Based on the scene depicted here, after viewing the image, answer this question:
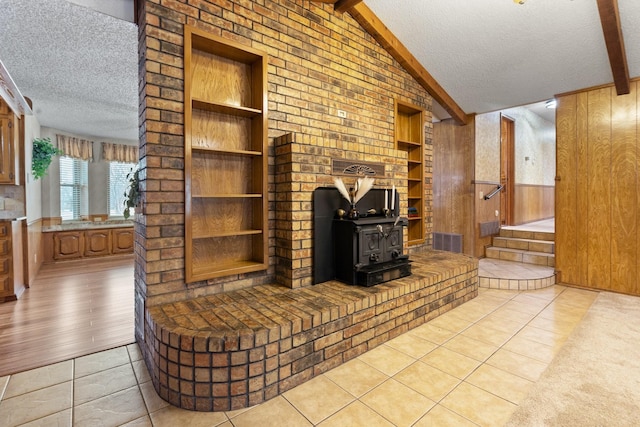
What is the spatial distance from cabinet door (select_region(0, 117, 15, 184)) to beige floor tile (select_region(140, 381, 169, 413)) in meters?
3.52

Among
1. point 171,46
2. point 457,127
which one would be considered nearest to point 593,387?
point 171,46

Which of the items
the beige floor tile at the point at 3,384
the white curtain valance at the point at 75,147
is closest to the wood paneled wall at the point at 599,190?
the beige floor tile at the point at 3,384

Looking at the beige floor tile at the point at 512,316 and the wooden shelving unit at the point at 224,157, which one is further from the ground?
the wooden shelving unit at the point at 224,157

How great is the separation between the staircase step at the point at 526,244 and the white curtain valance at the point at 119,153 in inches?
315

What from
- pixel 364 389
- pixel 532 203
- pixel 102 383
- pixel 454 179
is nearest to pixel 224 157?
pixel 102 383

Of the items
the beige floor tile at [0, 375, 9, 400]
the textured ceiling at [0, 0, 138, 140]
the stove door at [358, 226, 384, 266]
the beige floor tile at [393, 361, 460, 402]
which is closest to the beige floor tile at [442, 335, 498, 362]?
the beige floor tile at [393, 361, 460, 402]

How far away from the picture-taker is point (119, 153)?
7.24 metres

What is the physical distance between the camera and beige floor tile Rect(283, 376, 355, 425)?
1698mm

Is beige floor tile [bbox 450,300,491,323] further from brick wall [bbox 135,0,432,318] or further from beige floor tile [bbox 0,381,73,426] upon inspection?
beige floor tile [bbox 0,381,73,426]

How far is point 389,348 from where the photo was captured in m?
2.44

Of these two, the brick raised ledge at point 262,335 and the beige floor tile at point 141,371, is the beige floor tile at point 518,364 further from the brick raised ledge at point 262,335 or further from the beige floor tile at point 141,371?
the beige floor tile at point 141,371

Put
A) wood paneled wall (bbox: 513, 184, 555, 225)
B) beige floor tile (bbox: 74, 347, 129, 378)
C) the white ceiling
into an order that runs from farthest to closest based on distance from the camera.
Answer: wood paneled wall (bbox: 513, 184, 555, 225)
the white ceiling
beige floor tile (bbox: 74, 347, 129, 378)

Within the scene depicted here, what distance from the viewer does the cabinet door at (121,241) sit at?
6484 mm

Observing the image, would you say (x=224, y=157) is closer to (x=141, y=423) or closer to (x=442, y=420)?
(x=141, y=423)
